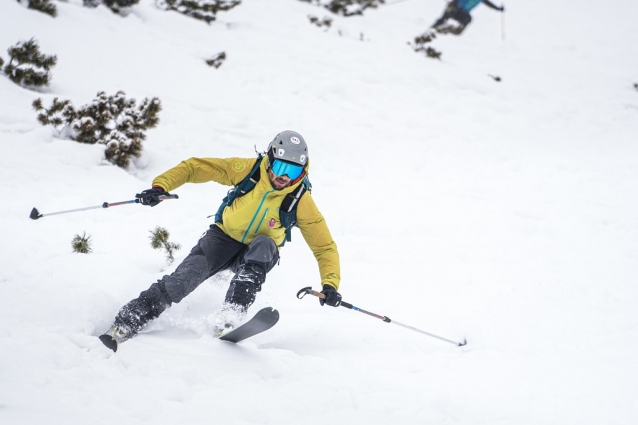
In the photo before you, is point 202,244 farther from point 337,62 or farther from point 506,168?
point 337,62

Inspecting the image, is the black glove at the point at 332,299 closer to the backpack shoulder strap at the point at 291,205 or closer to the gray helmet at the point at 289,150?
the backpack shoulder strap at the point at 291,205

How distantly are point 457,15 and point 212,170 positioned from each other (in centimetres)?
1387

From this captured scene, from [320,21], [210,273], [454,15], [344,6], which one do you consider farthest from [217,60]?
[454,15]

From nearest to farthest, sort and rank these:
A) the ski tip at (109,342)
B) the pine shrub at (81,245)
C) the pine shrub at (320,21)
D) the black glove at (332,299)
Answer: the ski tip at (109,342), the black glove at (332,299), the pine shrub at (81,245), the pine shrub at (320,21)

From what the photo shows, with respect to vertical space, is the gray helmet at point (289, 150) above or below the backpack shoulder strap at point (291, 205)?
above

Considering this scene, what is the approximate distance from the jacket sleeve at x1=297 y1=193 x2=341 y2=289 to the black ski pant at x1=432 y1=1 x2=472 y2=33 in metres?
13.2

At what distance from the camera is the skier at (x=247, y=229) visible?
3781mm

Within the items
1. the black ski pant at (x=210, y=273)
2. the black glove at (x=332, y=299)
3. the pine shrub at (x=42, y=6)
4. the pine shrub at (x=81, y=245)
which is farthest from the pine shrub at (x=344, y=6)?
the black glove at (x=332, y=299)

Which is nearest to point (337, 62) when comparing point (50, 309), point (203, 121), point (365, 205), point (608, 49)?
point (203, 121)

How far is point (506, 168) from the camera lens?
8.92 metres

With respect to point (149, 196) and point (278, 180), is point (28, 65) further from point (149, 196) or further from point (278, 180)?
point (278, 180)

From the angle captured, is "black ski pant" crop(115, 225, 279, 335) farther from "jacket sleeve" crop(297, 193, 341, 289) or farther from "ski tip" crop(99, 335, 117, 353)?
"jacket sleeve" crop(297, 193, 341, 289)

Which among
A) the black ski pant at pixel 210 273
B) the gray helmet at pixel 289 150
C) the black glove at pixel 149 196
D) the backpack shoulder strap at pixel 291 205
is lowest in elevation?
the black ski pant at pixel 210 273

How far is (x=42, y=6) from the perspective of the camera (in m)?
9.59
